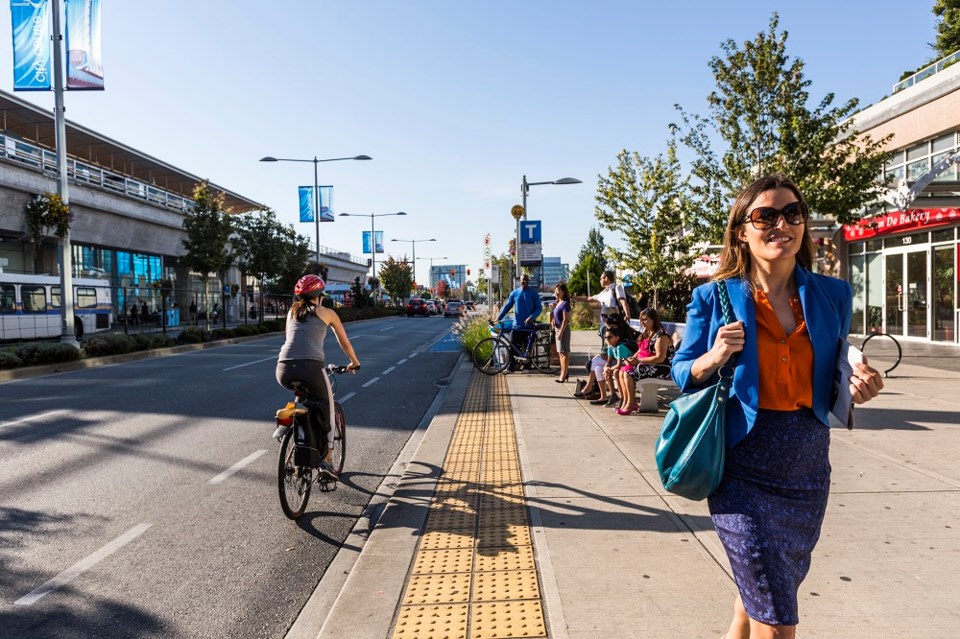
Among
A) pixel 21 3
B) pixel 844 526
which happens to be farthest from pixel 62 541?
pixel 21 3

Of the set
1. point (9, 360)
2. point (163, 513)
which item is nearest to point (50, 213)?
point (9, 360)

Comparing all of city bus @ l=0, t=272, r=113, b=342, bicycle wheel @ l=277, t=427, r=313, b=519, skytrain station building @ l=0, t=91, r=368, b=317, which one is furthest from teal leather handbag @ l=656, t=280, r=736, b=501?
city bus @ l=0, t=272, r=113, b=342

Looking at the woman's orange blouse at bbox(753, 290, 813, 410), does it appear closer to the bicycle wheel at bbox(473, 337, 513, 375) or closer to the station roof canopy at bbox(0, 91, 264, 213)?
the bicycle wheel at bbox(473, 337, 513, 375)

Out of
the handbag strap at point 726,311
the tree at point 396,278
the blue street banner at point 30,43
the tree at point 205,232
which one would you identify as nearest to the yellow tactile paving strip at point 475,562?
the handbag strap at point 726,311

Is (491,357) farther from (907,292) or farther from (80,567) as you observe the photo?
(907,292)

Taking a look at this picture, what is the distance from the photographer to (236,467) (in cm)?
696

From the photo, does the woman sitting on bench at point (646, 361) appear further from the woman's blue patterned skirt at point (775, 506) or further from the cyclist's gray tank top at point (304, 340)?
the woman's blue patterned skirt at point (775, 506)

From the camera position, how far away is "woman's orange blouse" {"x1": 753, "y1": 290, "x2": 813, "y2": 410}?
2.24 meters

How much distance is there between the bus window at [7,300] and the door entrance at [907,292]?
96.3 feet

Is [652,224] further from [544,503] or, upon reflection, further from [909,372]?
[544,503]

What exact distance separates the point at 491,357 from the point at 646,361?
6.43m

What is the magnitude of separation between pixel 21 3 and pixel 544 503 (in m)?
19.6

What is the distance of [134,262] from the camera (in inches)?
1791

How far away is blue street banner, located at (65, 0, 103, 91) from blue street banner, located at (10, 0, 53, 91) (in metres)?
0.55
